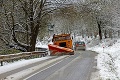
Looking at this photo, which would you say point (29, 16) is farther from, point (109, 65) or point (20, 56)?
point (109, 65)

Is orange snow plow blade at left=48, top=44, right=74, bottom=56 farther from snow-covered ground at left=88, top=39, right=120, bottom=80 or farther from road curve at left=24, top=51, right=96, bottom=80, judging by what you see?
road curve at left=24, top=51, right=96, bottom=80

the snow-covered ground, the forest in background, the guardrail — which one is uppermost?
the forest in background

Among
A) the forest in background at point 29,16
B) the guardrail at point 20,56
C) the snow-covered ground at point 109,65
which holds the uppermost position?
the forest in background at point 29,16

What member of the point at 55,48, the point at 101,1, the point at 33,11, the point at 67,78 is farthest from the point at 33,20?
the point at 101,1

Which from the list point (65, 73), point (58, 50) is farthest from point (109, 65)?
point (58, 50)

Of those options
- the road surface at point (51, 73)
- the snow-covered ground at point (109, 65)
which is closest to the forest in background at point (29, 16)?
the snow-covered ground at point (109, 65)

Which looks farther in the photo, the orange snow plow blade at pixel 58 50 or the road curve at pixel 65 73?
the orange snow plow blade at pixel 58 50

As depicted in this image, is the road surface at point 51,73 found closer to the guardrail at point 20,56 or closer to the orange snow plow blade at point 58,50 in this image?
the guardrail at point 20,56

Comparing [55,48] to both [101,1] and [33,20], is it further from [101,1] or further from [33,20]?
[101,1]

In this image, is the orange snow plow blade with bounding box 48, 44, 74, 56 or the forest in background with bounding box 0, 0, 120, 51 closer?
the forest in background with bounding box 0, 0, 120, 51

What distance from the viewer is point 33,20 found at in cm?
3097

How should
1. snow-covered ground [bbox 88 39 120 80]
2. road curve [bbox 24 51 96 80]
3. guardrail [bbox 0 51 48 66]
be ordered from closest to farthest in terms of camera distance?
road curve [bbox 24 51 96 80] → snow-covered ground [bbox 88 39 120 80] → guardrail [bbox 0 51 48 66]

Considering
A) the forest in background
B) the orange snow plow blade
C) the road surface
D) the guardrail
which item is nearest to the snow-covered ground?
the road surface

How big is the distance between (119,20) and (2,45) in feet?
81.4
